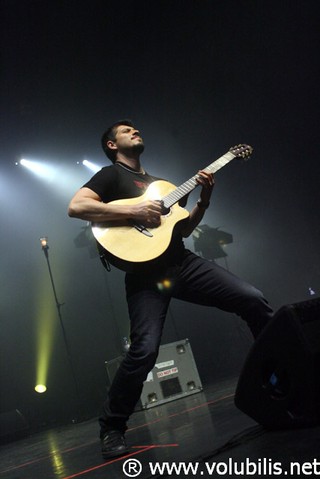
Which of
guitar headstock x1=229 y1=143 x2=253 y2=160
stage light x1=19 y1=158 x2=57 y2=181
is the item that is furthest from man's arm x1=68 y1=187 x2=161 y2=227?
stage light x1=19 y1=158 x2=57 y2=181

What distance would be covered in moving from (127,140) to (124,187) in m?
0.48

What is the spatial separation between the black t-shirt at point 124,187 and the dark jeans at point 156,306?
0.26 feet

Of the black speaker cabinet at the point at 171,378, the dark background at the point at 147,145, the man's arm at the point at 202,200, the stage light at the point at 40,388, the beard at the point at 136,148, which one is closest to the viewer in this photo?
the man's arm at the point at 202,200

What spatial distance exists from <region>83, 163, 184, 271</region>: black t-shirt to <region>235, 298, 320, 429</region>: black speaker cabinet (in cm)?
93

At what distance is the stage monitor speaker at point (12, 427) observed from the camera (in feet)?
22.3

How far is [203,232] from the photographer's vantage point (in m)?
8.83

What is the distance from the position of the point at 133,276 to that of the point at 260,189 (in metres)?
8.01

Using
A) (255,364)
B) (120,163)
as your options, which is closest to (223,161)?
(120,163)

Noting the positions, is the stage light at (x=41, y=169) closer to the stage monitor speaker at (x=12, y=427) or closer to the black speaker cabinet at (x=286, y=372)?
the stage monitor speaker at (x=12, y=427)

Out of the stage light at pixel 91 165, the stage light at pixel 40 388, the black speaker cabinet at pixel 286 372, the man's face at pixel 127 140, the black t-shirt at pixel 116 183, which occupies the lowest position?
the stage light at pixel 40 388

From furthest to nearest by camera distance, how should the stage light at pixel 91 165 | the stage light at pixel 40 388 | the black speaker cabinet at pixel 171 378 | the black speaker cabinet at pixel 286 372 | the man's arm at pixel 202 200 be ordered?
the stage light at pixel 91 165, the stage light at pixel 40 388, the black speaker cabinet at pixel 171 378, the man's arm at pixel 202 200, the black speaker cabinet at pixel 286 372

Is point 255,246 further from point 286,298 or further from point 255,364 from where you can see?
A: point 255,364

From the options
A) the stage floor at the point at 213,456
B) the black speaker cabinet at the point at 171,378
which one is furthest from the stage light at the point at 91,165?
the stage floor at the point at 213,456

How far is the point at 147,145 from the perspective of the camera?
33.6 feet
